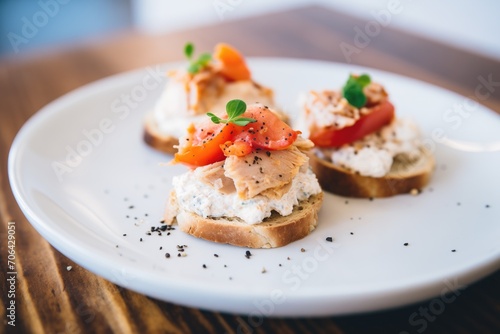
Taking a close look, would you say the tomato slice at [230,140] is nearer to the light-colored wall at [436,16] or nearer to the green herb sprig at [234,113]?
the green herb sprig at [234,113]

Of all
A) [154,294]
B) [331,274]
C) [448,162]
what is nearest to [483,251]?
[331,274]

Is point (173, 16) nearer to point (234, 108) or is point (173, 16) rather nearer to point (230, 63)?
point (230, 63)

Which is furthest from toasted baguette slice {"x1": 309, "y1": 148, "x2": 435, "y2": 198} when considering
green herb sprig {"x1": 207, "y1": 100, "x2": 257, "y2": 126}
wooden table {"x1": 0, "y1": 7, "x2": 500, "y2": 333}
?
wooden table {"x1": 0, "y1": 7, "x2": 500, "y2": 333}

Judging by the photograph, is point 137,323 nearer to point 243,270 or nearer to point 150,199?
point 243,270

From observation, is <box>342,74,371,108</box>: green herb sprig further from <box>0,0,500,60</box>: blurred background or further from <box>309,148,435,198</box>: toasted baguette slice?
<box>0,0,500,60</box>: blurred background

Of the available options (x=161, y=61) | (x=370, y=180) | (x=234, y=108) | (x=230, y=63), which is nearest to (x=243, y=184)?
(x=234, y=108)

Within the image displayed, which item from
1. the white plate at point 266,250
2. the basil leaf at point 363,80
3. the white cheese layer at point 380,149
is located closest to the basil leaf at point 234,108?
the white plate at point 266,250

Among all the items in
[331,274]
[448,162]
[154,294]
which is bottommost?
[448,162]

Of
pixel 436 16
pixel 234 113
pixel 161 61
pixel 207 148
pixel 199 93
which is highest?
pixel 234 113
